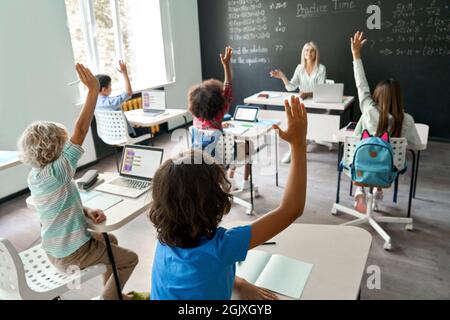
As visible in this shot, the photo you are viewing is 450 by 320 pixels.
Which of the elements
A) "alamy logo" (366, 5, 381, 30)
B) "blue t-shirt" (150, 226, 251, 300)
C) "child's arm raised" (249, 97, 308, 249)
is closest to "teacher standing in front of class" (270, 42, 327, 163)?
"alamy logo" (366, 5, 381, 30)

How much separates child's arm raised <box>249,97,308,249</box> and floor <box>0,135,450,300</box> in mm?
1400

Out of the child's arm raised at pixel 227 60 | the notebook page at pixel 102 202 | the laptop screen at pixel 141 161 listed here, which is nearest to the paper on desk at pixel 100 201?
the notebook page at pixel 102 202

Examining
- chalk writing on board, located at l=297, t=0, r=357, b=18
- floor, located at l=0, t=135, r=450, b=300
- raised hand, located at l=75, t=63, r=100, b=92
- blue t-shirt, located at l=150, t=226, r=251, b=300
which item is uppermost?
chalk writing on board, located at l=297, t=0, r=357, b=18

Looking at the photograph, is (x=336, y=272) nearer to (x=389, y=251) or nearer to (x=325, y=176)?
(x=389, y=251)

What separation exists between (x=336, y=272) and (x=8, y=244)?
1.26 m

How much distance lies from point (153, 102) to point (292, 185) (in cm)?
364

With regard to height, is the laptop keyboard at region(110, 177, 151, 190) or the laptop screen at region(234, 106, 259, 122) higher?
the laptop screen at region(234, 106, 259, 122)

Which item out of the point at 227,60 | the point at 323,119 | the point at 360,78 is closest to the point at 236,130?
the point at 227,60

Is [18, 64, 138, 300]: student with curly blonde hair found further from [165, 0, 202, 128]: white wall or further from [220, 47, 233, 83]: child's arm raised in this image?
[165, 0, 202, 128]: white wall

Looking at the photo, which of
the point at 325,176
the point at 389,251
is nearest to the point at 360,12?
the point at 325,176

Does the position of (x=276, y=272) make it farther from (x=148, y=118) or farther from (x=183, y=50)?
(x=183, y=50)

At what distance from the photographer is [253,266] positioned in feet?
4.62

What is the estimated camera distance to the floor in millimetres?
2383

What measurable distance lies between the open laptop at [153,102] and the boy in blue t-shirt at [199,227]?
138 inches
